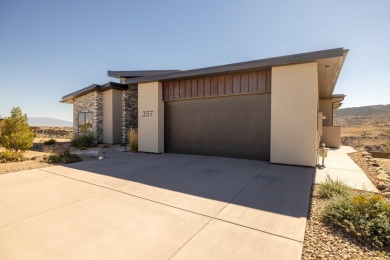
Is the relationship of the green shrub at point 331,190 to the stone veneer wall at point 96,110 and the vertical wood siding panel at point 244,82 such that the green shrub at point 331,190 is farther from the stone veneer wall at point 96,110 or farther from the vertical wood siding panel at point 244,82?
the stone veneer wall at point 96,110

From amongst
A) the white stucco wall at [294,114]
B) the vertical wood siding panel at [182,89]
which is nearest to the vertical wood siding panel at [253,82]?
the white stucco wall at [294,114]

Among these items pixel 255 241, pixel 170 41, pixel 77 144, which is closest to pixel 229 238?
pixel 255 241

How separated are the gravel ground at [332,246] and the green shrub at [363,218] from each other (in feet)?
0.39

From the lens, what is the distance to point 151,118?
981 cm

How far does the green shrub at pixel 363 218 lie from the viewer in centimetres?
234

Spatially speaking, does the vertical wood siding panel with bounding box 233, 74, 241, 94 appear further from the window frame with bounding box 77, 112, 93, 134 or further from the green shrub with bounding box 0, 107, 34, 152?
the window frame with bounding box 77, 112, 93, 134

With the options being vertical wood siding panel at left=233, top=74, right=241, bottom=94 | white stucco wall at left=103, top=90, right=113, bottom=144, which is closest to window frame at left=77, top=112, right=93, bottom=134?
white stucco wall at left=103, top=90, right=113, bottom=144

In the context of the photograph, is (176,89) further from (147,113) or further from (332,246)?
(332,246)

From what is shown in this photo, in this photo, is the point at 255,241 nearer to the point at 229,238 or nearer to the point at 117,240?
the point at 229,238

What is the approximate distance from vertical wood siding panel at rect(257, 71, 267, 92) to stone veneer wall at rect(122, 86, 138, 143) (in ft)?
31.0

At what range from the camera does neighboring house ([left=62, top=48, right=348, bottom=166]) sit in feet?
21.0

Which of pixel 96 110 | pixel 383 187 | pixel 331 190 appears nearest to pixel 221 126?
pixel 331 190

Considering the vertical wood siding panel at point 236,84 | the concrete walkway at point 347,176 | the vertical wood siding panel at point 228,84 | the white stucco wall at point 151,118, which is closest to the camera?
the concrete walkway at point 347,176

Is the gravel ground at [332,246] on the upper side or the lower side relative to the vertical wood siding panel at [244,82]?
lower
